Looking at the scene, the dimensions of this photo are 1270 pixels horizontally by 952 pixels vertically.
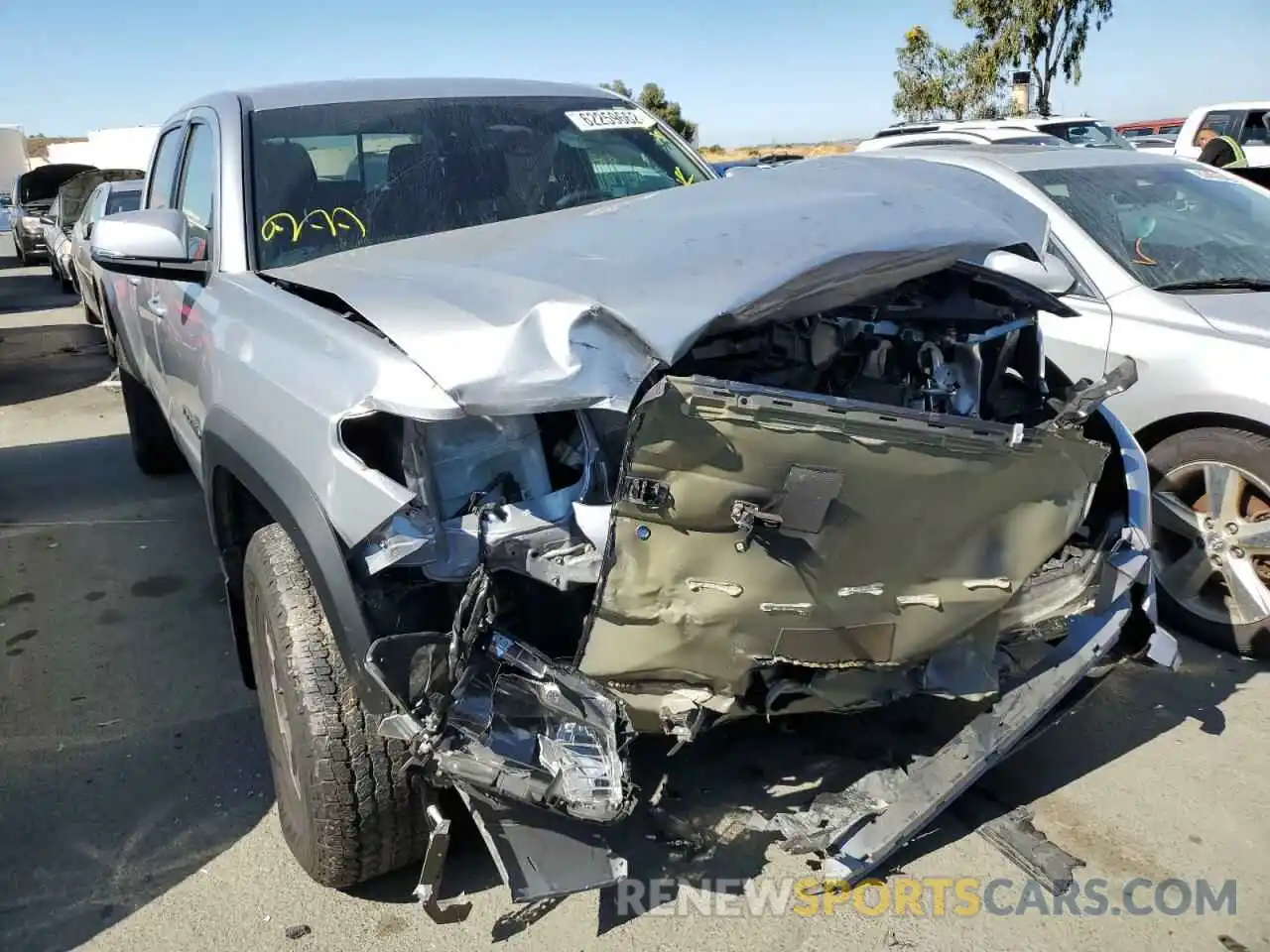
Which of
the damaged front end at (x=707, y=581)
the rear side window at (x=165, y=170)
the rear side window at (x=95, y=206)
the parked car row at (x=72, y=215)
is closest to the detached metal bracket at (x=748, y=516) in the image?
the damaged front end at (x=707, y=581)

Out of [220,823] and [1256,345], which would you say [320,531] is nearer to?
[220,823]

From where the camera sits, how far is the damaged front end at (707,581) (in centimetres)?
198

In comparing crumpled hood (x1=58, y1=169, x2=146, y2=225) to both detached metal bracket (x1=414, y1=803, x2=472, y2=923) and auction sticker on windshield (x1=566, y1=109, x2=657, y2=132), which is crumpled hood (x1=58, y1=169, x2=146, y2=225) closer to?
auction sticker on windshield (x1=566, y1=109, x2=657, y2=132)

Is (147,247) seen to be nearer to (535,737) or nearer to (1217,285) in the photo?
(535,737)

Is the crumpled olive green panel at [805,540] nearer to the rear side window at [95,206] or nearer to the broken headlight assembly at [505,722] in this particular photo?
the broken headlight assembly at [505,722]

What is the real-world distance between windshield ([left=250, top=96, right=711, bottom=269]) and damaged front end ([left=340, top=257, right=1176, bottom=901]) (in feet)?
4.11

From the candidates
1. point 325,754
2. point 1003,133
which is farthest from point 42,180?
point 325,754

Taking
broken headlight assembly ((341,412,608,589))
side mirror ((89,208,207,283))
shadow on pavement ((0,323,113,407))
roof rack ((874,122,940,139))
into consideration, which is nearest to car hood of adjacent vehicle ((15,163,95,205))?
shadow on pavement ((0,323,113,407))

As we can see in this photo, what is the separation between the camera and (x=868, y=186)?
2727 millimetres

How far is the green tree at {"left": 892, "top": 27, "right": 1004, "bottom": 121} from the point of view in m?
22.7

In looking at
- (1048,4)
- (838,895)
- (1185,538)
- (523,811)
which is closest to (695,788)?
(838,895)

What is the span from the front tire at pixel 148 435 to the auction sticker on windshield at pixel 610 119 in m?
3.04

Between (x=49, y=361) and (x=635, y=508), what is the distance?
10.2 m

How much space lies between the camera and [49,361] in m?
10.2
